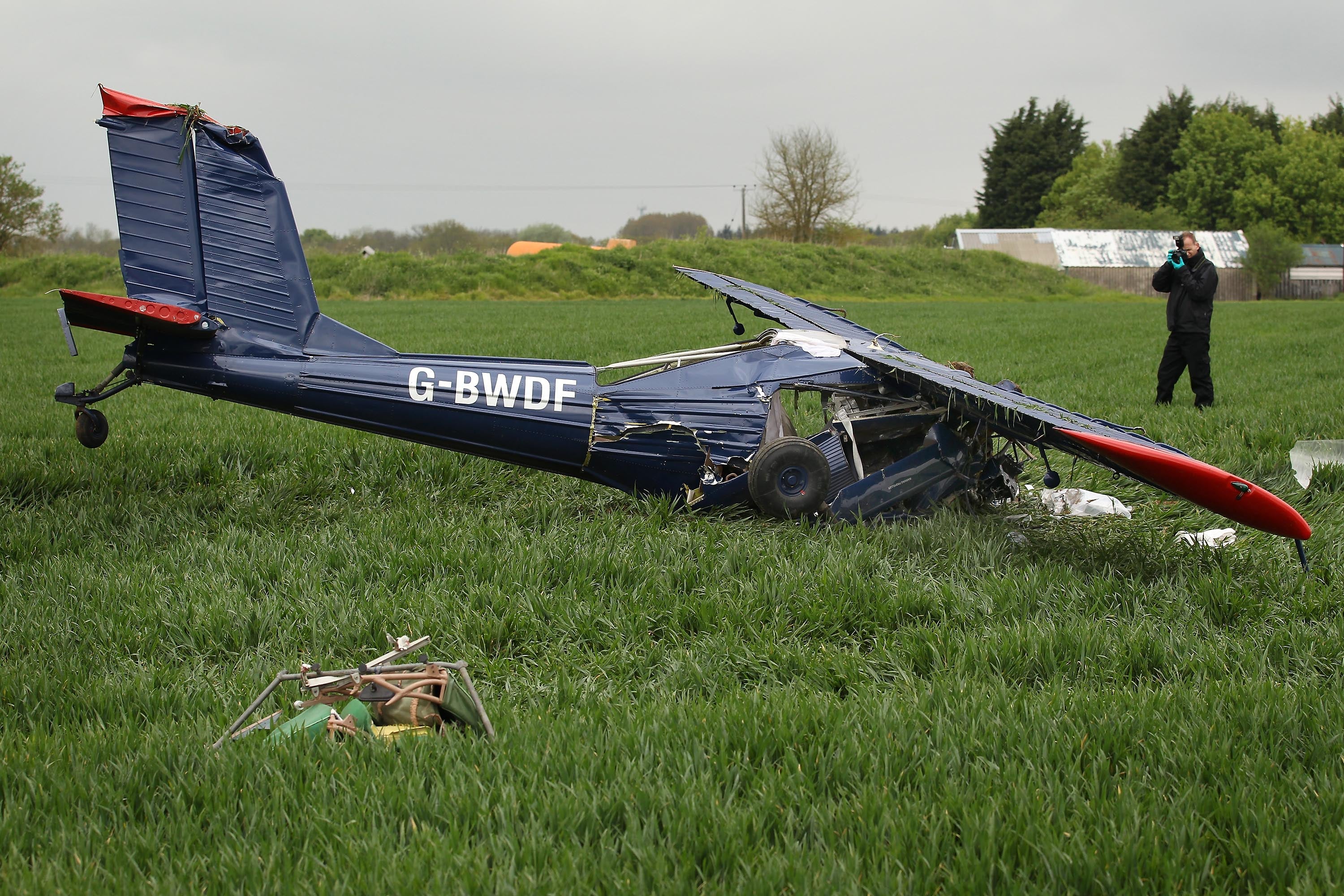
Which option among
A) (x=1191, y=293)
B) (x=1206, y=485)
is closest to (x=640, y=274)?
(x=1191, y=293)

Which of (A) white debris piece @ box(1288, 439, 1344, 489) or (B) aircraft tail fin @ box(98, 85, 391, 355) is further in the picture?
(A) white debris piece @ box(1288, 439, 1344, 489)

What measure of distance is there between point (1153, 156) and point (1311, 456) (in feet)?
283

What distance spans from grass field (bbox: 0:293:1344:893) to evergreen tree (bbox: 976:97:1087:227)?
8538cm

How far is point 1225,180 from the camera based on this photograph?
73938 millimetres

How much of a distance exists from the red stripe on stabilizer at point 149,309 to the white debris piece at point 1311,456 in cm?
874

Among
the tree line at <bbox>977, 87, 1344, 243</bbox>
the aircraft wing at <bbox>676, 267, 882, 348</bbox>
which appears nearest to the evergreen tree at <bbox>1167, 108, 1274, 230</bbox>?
the tree line at <bbox>977, 87, 1344, 243</bbox>

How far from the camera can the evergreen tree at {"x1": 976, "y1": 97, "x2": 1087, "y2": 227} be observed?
276 ft

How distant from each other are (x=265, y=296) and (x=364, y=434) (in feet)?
9.43

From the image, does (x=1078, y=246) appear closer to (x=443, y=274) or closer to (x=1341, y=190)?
(x=1341, y=190)

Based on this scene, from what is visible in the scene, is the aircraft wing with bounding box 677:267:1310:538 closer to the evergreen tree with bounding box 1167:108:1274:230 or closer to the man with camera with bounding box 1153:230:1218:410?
the man with camera with bounding box 1153:230:1218:410

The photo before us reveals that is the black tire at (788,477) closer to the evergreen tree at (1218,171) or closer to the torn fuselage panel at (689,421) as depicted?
the torn fuselage panel at (689,421)

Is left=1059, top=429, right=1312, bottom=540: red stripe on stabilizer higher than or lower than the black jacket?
lower

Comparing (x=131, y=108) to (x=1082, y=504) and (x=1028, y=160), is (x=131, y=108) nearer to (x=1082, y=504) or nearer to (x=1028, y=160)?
(x=1082, y=504)

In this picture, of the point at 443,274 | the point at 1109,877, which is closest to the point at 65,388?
the point at 1109,877
